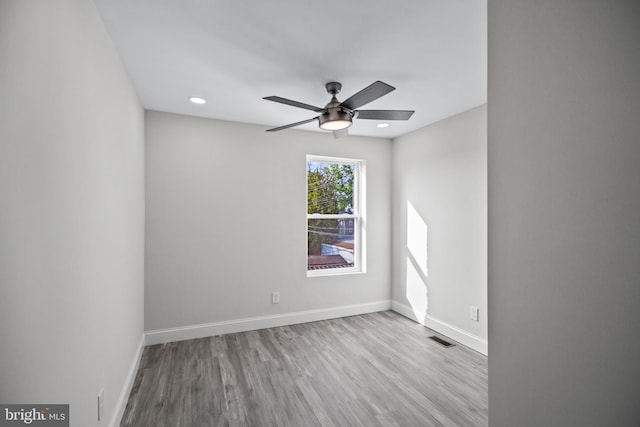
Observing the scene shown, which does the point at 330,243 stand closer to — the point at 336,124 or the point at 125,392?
the point at 336,124

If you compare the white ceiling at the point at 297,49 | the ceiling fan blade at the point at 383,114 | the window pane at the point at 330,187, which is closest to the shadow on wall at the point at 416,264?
the window pane at the point at 330,187

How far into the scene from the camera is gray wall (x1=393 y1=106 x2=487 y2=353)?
3183mm

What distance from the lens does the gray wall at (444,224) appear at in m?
3.18

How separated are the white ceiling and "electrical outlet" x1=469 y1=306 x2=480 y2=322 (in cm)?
218

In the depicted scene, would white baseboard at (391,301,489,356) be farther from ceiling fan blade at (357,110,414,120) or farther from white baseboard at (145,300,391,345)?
ceiling fan blade at (357,110,414,120)

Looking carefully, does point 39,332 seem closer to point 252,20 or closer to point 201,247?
point 252,20

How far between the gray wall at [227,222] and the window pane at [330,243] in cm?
21

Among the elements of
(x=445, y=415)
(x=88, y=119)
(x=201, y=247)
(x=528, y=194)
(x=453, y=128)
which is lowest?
(x=445, y=415)

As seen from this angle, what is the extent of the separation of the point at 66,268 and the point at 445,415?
246cm

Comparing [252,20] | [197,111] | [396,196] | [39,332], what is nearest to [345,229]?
[396,196]

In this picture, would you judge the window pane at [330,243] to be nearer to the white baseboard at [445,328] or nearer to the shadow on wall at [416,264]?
the shadow on wall at [416,264]

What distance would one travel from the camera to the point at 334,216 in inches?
170

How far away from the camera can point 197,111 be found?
330 centimetres

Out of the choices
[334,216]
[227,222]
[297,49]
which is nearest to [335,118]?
[297,49]
